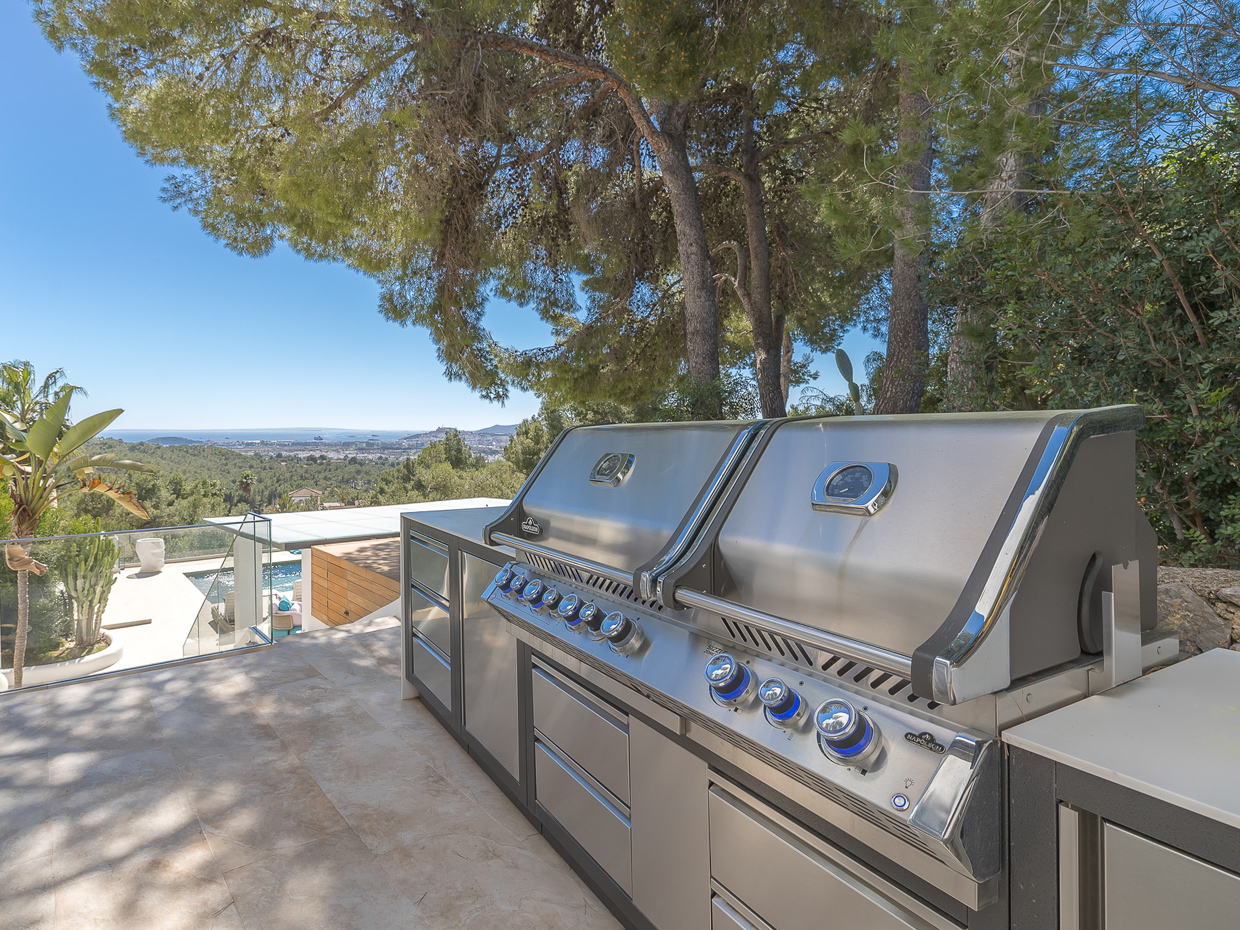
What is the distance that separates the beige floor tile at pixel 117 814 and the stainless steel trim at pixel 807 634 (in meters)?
2.05

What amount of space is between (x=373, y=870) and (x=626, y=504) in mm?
1415

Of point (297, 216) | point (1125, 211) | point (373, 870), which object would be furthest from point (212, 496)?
point (1125, 211)

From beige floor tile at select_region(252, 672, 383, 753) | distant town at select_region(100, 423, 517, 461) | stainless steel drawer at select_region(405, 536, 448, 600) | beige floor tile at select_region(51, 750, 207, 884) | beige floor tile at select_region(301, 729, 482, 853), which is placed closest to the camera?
beige floor tile at select_region(51, 750, 207, 884)

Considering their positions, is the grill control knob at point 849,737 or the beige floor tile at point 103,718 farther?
the beige floor tile at point 103,718

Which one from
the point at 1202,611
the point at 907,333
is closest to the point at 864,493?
the point at 1202,611

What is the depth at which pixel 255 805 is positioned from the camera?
7.79 feet

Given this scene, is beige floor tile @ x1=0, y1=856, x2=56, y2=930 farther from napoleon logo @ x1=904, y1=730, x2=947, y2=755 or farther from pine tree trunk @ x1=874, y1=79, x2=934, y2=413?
pine tree trunk @ x1=874, y1=79, x2=934, y2=413

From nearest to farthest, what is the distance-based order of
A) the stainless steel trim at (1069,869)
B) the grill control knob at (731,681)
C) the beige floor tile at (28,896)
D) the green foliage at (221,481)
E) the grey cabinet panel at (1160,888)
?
the grey cabinet panel at (1160,888)
the stainless steel trim at (1069,869)
the grill control knob at (731,681)
the beige floor tile at (28,896)
the green foliage at (221,481)

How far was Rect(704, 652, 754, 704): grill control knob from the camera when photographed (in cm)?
116

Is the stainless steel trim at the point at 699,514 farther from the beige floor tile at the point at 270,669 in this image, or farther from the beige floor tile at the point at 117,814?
the beige floor tile at the point at 270,669

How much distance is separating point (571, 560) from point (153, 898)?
64.0 inches

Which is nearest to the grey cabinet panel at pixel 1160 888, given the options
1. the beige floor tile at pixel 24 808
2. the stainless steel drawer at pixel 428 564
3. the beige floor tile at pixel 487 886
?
the beige floor tile at pixel 487 886

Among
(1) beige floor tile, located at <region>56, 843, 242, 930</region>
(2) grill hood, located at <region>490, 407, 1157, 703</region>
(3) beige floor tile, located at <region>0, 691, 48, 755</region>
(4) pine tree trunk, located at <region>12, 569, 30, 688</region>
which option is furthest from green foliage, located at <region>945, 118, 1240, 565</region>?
(4) pine tree trunk, located at <region>12, 569, 30, 688</region>

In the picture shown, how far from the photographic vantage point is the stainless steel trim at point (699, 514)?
4.56 ft
